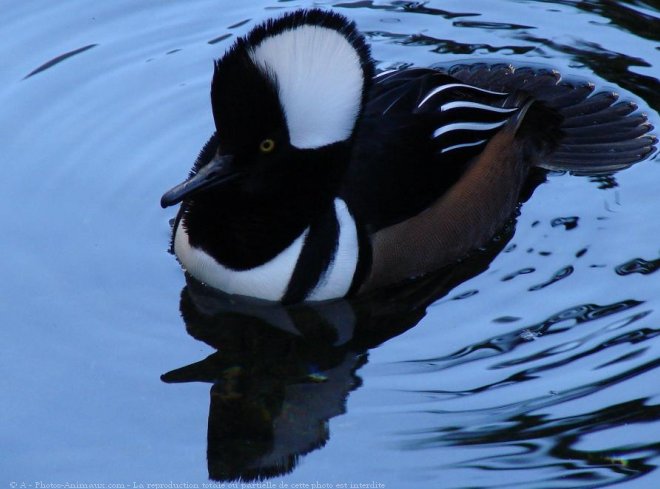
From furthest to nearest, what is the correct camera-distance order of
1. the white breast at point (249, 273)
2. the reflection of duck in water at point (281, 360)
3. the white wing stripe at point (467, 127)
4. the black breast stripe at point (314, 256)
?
the white wing stripe at point (467, 127), the white breast at point (249, 273), the black breast stripe at point (314, 256), the reflection of duck in water at point (281, 360)

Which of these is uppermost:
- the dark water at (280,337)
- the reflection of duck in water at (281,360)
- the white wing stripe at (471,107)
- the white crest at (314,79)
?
the white crest at (314,79)

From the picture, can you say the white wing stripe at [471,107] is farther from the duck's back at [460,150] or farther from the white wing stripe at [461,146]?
the white wing stripe at [461,146]

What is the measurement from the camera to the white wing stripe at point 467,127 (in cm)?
728

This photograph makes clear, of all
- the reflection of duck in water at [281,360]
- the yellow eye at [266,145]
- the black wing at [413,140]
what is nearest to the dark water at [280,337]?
the reflection of duck in water at [281,360]

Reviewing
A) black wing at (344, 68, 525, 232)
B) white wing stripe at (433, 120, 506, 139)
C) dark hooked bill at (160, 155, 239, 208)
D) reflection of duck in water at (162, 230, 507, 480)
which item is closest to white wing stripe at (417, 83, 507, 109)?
black wing at (344, 68, 525, 232)

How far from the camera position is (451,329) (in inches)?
263

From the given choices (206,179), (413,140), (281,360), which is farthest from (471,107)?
(281,360)

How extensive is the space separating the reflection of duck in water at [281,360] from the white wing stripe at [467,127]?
2.25 ft

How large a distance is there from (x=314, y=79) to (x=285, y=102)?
187 mm

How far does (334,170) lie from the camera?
6.76 m

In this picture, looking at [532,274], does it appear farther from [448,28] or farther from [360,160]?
[448,28]

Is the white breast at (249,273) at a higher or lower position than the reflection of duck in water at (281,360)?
higher

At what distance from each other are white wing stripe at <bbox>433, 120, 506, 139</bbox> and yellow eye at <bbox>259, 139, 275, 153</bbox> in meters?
1.12

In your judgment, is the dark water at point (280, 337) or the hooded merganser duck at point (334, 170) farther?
the hooded merganser duck at point (334, 170)
